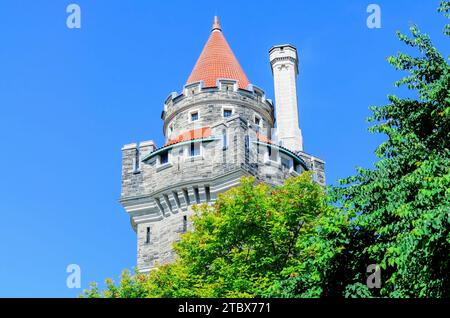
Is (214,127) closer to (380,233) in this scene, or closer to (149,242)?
(149,242)

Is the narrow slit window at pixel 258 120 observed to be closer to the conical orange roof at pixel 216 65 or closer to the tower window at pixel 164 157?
the conical orange roof at pixel 216 65

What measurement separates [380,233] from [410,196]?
3.14ft

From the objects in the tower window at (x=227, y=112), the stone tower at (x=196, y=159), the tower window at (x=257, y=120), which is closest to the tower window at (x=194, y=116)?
the stone tower at (x=196, y=159)

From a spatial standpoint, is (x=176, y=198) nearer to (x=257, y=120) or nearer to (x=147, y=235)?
(x=147, y=235)

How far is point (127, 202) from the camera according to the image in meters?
41.2

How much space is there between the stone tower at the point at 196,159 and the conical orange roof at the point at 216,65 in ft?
1.40

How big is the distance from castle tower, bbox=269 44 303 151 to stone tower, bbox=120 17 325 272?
430 cm

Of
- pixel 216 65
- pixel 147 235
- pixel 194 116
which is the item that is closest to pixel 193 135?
pixel 194 116

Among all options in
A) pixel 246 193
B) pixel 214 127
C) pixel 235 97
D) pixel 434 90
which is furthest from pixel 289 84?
pixel 434 90

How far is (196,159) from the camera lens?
40.3 meters

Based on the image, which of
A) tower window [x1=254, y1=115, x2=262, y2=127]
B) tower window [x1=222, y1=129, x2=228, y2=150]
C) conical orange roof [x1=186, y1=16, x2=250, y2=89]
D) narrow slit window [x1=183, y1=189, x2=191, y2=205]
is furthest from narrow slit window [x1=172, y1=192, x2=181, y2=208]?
conical orange roof [x1=186, y1=16, x2=250, y2=89]

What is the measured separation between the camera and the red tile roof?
4119 centimetres

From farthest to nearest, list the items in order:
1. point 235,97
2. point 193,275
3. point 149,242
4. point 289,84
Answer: point 289,84 < point 235,97 < point 149,242 < point 193,275

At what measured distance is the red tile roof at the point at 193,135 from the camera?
41.2 metres
